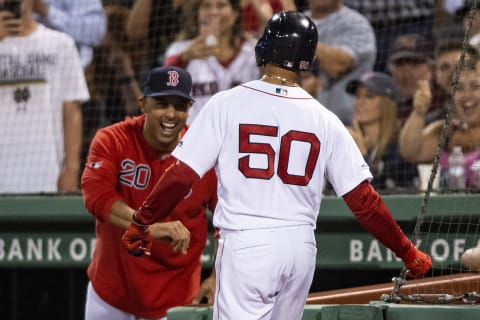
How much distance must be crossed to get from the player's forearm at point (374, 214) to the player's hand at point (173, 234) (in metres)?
0.74

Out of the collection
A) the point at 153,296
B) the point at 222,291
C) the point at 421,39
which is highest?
the point at 421,39

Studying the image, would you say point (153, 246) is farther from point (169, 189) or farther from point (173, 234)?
point (169, 189)

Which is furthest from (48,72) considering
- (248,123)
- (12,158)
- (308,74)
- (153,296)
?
(248,123)

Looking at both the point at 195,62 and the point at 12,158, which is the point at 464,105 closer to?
the point at 195,62

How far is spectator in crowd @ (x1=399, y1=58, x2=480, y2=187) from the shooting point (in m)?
5.75

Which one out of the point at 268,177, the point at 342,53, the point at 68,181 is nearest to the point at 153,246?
the point at 268,177

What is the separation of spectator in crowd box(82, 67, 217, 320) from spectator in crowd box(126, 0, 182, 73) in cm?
251

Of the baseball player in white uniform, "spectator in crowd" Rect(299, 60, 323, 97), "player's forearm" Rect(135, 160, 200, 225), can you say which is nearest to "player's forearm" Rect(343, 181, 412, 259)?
the baseball player in white uniform

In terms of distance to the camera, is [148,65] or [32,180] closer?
[32,180]

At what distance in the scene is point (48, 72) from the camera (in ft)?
22.4

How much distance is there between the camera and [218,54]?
21.9 ft

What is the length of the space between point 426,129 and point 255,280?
2.88 m

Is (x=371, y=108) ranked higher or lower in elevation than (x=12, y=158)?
higher

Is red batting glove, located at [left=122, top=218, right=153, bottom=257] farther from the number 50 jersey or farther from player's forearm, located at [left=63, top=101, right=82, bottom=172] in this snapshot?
player's forearm, located at [left=63, top=101, right=82, bottom=172]
